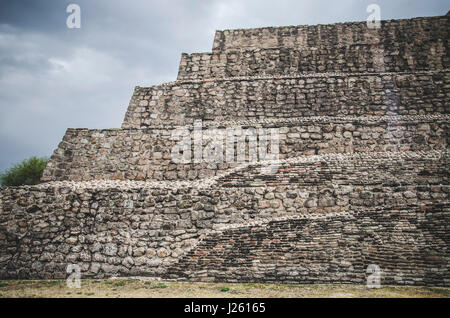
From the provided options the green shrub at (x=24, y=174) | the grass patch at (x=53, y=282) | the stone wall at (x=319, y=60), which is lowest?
the grass patch at (x=53, y=282)

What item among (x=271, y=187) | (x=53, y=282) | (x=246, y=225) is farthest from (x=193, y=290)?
(x=53, y=282)

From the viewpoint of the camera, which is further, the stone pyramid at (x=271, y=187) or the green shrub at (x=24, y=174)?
the green shrub at (x=24, y=174)

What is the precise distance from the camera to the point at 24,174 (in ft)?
64.2

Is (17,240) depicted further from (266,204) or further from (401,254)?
(401,254)

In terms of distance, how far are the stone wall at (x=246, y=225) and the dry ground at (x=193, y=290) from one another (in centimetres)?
36

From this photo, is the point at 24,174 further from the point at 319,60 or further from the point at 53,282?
the point at 319,60

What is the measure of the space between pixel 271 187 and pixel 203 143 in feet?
9.10

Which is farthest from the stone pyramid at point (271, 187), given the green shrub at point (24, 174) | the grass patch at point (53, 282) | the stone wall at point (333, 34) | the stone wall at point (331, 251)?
the green shrub at point (24, 174)

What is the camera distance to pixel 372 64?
1139 cm

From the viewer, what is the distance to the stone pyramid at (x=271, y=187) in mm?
6168

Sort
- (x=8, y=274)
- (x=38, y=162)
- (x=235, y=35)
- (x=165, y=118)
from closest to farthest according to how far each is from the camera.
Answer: (x=8, y=274)
(x=165, y=118)
(x=235, y=35)
(x=38, y=162)

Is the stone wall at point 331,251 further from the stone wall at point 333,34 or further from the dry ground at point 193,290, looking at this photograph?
the stone wall at point 333,34

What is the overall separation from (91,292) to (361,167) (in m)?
7.19

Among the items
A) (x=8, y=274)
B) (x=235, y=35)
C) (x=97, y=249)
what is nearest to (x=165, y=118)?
(x=97, y=249)
